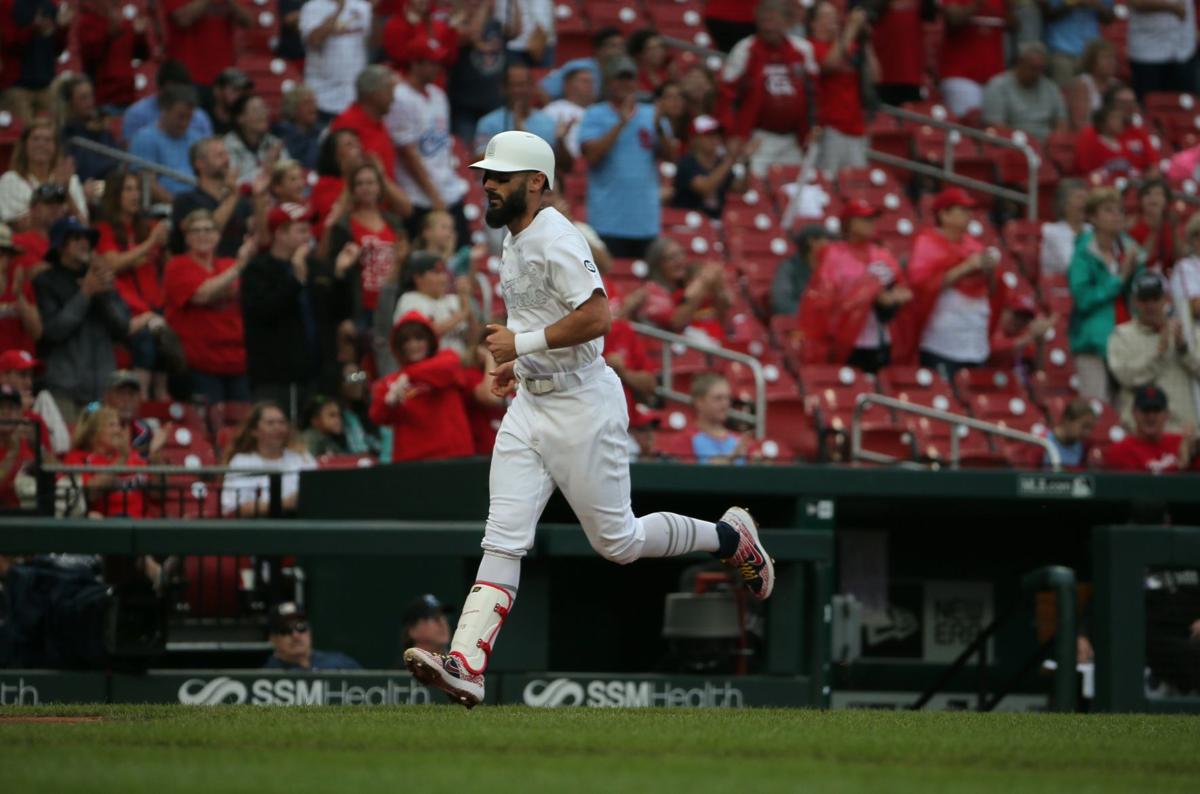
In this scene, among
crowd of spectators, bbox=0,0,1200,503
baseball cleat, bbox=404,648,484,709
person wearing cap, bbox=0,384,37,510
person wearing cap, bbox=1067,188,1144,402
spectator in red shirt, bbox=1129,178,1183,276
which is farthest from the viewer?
spectator in red shirt, bbox=1129,178,1183,276

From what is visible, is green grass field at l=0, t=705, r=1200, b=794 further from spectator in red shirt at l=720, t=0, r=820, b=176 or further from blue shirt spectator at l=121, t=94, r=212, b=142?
spectator in red shirt at l=720, t=0, r=820, b=176

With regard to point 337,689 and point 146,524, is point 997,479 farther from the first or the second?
point 146,524

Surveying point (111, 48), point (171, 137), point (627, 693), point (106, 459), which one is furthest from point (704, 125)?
point (627, 693)

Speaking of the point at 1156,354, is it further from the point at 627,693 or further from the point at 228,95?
the point at 228,95

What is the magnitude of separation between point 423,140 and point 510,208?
22.3 feet

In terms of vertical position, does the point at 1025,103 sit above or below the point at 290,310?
above

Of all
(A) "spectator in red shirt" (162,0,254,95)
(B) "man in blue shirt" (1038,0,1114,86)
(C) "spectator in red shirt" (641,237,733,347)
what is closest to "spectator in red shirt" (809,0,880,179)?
(B) "man in blue shirt" (1038,0,1114,86)

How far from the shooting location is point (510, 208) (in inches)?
274

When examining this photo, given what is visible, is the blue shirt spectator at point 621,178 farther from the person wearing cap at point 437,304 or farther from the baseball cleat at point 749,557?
the baseball cleat at point 749,557

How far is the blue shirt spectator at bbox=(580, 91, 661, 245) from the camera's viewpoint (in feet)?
45.3

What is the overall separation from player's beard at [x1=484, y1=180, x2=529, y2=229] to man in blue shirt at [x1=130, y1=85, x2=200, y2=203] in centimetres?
652

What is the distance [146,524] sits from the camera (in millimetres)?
8617

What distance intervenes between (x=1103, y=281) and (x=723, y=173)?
9.12ft

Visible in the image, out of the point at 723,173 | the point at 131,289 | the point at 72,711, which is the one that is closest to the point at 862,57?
the point at 723,173
